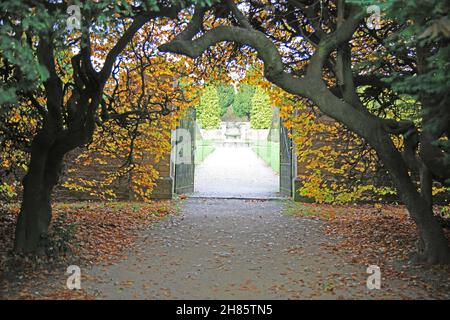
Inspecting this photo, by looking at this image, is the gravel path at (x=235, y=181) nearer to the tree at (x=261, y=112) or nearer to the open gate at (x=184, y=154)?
the open gate at (x=184, y=154)

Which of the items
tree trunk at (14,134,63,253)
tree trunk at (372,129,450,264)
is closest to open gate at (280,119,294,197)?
tree trunk at (372,129,450,264)

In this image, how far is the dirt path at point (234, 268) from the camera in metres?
5.62

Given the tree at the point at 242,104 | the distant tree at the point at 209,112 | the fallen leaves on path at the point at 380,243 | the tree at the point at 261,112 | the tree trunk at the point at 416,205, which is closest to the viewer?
the fallen leaves on path at the point at 380,243

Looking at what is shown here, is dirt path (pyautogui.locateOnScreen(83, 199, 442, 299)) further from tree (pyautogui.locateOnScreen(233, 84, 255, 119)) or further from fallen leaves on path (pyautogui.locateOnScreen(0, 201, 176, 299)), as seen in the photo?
tree (pyautogui.locateOnScreen(233, 84, 255, 119))

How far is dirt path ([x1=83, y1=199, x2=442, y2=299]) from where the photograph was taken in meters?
5.62

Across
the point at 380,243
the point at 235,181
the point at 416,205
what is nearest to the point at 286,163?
the point at 235,181

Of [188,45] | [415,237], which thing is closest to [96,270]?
[188,45]

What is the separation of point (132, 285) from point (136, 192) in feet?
29.5

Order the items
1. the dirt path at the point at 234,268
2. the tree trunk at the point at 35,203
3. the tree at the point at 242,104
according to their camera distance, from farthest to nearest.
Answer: the tree at the point at 242,104
the tree trunk at the point at 35,203
the dirt path at the point at 234,268

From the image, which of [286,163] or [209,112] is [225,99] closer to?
[209,112]

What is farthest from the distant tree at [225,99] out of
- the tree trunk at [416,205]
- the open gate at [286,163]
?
the tree trunk at [416,205]

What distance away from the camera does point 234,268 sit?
6789 mm

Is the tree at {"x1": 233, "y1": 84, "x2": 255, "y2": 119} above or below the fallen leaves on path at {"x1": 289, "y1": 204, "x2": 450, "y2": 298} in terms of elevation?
above

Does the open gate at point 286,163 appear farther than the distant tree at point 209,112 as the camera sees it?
No
